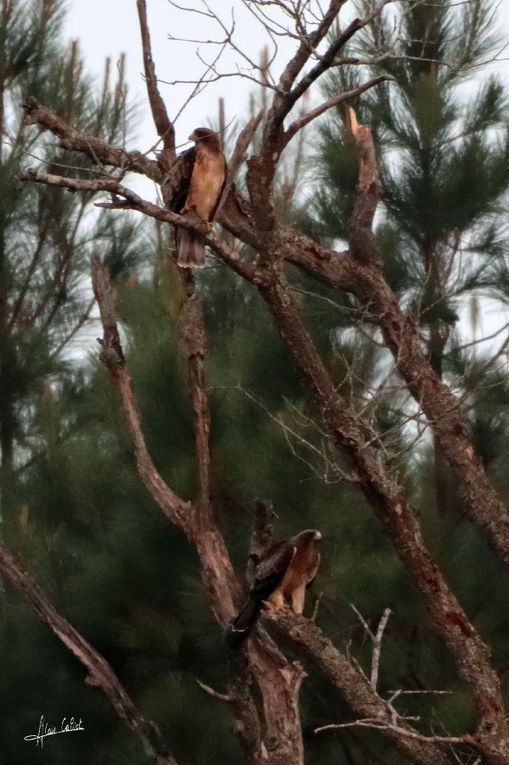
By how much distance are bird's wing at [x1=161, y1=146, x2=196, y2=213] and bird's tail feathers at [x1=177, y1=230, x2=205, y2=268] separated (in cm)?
20

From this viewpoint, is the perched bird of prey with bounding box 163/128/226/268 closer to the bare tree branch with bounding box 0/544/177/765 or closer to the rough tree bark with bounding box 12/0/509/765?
the rough tree bark with bounding box 12/0/509/765

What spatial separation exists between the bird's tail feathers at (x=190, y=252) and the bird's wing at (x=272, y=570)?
902mm

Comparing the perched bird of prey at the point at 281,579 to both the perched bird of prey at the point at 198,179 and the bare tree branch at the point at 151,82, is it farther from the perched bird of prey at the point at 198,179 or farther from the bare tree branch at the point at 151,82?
the bare tree branch at the point at 151,82

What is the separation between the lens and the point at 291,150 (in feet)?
22.9

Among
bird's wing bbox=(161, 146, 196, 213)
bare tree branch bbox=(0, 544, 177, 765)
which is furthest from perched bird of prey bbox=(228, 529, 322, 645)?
bird's wing bbox=(161, 146, 196, 213)

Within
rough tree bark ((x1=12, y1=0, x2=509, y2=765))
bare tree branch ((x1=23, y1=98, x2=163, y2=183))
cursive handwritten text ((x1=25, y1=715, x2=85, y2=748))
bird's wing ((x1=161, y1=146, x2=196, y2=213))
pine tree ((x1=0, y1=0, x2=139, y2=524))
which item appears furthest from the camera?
pine tree ((x1=0, y1=0, x2=139, y2=524))

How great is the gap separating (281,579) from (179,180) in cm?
130

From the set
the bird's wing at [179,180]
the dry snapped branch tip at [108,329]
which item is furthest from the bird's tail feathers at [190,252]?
the dry snapped branch tip at [108,329]

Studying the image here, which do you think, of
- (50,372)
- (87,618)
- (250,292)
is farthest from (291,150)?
(87,618)

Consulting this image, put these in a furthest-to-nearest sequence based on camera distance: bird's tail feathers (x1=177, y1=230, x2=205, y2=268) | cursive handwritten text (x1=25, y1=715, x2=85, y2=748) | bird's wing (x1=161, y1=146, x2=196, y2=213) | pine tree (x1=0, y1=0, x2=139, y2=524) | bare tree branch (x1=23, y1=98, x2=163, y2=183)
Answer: pine tree (x1=0, y1=0, x2=139, y2=524)
cursive handwritten text (x1=25, y1=715, x2=85, y2=748)
bird's wing (x1=161, y1=146, x2=196, y2=213)
bird's tail feathers (x1=177, y1=230, x2=205, y2=268)
bare tree branch (x1=23, y1=98, x2=163, y2=183)

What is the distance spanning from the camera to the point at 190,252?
4.43m

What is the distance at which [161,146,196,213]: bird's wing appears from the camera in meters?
4.54

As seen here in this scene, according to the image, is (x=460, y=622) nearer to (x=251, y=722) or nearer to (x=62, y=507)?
(x=251, y=722)

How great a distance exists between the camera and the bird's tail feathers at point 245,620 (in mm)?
4234
